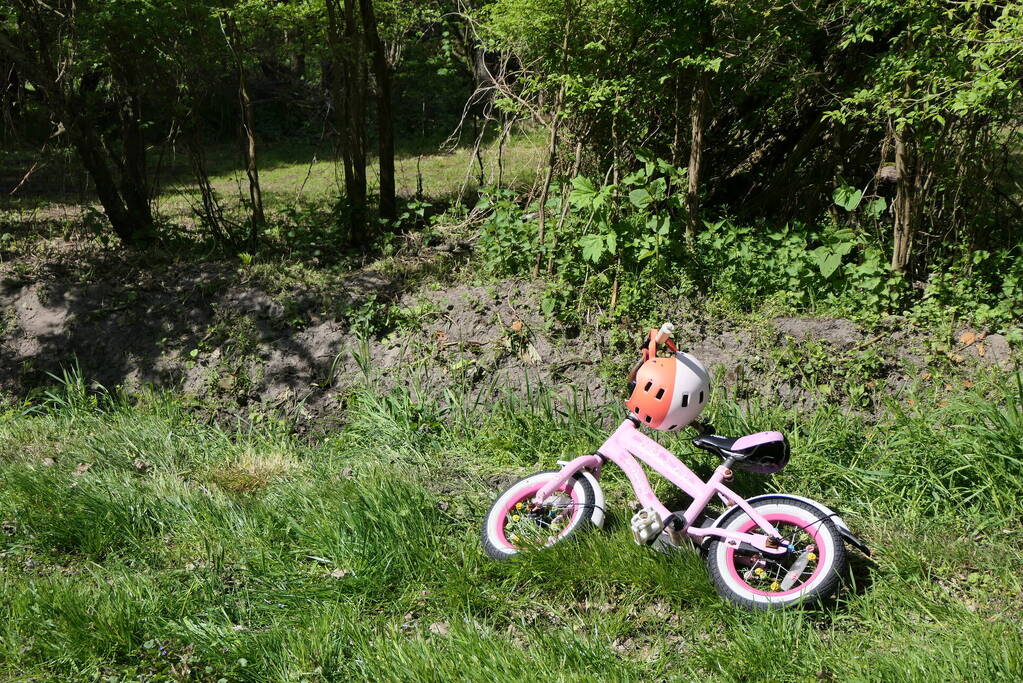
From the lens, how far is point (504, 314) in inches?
221

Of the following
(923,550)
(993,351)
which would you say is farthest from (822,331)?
(923,550)

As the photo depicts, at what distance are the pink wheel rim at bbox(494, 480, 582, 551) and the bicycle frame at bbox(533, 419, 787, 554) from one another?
4 centimetres

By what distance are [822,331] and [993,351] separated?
3.07ft

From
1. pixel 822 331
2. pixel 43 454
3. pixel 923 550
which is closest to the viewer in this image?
pixel 923 550

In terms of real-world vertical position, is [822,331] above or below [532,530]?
above

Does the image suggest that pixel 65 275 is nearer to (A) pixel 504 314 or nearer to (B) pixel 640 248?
(A) pixel 504 314

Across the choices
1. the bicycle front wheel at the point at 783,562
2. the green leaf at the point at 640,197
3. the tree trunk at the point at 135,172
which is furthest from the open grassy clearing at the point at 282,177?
the bicycle front wheel at the point at 783,562

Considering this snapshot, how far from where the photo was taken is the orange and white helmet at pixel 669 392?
11.0ft

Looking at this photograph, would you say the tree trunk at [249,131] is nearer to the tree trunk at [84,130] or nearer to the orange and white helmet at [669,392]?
the tree trunk at [84,130]

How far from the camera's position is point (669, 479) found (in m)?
3.44

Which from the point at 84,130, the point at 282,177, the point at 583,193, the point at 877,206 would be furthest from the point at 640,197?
the point at 282,177

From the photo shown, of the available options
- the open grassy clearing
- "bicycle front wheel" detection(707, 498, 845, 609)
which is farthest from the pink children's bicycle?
the open grassy clearing

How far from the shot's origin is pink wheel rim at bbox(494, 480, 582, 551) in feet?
11.6

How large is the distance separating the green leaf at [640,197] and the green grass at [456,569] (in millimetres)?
1588
